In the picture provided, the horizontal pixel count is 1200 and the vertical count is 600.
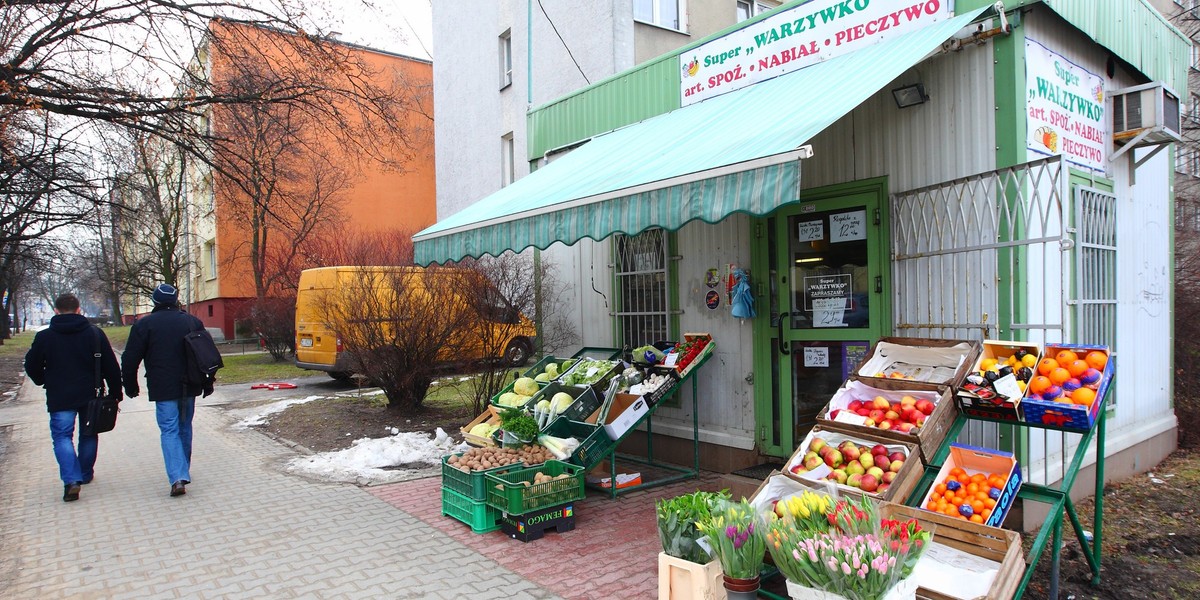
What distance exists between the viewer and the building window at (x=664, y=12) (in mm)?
13695

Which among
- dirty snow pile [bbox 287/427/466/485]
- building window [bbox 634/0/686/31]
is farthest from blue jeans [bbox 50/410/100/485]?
building window [bbox 634/0/686/31]

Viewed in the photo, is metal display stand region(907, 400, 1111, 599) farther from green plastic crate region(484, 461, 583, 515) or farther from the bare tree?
the bare tree

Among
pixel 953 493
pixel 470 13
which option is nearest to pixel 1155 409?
Result: pixel 953 493

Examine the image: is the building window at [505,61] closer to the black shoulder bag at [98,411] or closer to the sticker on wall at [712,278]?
the sticker on wall at [712,278]

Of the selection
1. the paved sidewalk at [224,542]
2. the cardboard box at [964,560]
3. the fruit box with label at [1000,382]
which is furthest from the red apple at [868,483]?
the paved sidewalk at [224,542]

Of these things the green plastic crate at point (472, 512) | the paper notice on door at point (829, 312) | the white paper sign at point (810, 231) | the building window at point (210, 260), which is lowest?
the green plastic crate at point (472, 512)

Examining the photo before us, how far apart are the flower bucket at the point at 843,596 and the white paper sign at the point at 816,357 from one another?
2.98m

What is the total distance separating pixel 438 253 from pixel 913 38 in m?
4.45

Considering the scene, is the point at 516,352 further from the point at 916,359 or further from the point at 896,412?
the point at 896,412

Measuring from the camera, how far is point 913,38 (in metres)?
4.94

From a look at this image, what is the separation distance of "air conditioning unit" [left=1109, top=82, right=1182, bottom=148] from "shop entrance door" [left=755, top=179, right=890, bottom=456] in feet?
7.26

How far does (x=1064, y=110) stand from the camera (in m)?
5.12

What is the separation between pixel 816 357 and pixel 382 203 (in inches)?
1023

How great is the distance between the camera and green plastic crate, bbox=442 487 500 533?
16.9ft
